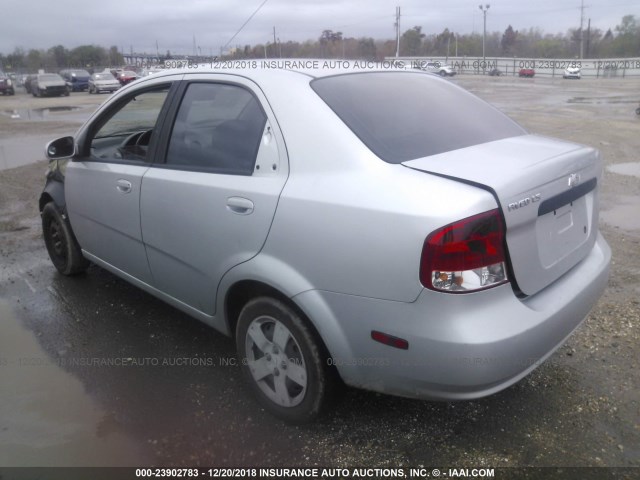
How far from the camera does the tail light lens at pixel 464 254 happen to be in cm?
207

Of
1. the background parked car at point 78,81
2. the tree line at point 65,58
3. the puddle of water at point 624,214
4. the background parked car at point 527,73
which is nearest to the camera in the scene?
the puddle of water at point 624,214

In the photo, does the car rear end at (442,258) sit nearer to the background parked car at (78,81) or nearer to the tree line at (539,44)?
the background parked car at (78,81)

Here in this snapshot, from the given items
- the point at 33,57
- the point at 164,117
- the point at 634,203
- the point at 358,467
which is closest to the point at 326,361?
the point at 358,467

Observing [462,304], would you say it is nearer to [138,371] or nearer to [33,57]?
[138,371]

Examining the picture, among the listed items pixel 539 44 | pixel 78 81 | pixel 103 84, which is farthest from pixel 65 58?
pixel 539 44

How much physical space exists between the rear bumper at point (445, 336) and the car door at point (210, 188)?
543 mm

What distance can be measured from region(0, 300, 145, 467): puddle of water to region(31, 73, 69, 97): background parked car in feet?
121

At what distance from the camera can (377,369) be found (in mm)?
2350

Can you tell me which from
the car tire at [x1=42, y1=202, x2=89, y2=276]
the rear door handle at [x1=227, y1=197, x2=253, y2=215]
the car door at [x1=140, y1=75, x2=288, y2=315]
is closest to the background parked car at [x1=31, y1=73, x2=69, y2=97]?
the car tire at [x1=42, y1=202, x2=89, y2=276]

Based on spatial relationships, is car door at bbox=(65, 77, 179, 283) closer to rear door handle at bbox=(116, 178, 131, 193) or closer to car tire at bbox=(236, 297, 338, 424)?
rear door handle at bbox=(116, 178, 131, 193)

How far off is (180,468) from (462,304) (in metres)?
1.54


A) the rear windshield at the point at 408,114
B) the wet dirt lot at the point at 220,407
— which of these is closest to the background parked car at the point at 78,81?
the wet dirt lot at the point at 220,407

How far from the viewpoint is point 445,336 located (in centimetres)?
212

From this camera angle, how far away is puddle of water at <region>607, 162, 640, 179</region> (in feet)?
26.8
